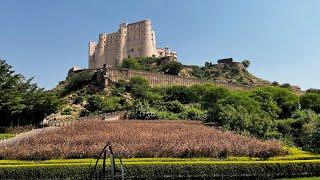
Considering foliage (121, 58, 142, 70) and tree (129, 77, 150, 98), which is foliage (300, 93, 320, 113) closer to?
tree (129, 77, 150, 98)

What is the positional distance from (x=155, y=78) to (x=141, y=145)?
164 feet

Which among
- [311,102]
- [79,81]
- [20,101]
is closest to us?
[20,101]

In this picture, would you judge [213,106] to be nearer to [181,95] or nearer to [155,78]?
[181,95]

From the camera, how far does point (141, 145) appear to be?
23953 millimetres

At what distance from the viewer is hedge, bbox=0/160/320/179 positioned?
19.5 metres

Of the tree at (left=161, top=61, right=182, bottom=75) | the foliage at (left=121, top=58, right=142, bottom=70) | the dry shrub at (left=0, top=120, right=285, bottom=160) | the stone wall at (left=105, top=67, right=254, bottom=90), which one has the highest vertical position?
the foliage at (left=121, top=58, right=142, bottom=70)

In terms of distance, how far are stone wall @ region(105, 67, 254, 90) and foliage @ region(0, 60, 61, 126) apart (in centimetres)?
2168

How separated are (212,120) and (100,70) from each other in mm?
33230

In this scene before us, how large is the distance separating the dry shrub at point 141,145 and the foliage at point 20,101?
1308cm

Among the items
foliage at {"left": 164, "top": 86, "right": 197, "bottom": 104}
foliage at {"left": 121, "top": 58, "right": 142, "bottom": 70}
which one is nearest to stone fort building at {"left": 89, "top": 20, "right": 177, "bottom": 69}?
foliage at {"left": 121, "top": 58, "right": 142, "bottom": 70}

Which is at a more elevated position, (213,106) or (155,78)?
(155,78)

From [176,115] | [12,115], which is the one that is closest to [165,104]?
[176,115]

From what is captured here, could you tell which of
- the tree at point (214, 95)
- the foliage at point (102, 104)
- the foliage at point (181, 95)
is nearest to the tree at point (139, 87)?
the foliage at point (181, 95)

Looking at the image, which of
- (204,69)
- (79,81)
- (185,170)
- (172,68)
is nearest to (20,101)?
(185,170)
